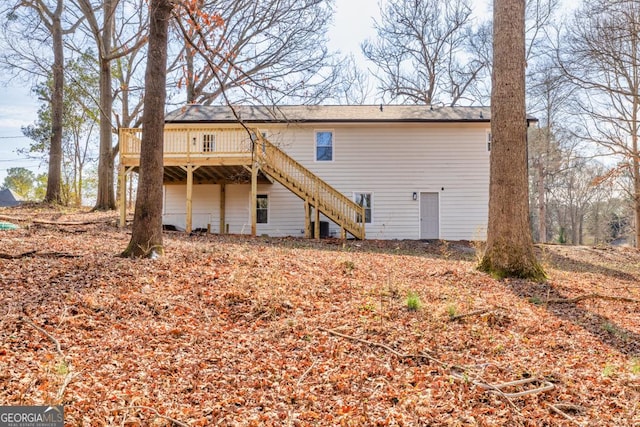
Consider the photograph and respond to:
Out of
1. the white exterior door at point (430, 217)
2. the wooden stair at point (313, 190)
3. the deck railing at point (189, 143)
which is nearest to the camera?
the deck railing at point (189, 143)

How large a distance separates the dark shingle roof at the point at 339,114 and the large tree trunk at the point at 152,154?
820 cm

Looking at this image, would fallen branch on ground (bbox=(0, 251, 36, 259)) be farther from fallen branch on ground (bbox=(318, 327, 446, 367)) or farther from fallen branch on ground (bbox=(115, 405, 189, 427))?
fallen branch on ground (bbox=(318, 327, 446, 367))

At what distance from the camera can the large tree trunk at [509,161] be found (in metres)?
7.17

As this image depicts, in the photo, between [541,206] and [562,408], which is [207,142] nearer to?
[562,408]

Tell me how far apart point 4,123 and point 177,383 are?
30613mm

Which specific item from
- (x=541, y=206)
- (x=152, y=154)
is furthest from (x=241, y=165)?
(x=541, y=206)

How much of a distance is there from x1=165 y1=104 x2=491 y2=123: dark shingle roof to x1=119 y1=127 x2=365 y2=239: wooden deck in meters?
1.71

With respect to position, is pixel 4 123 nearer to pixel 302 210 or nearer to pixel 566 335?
pixel 302 210

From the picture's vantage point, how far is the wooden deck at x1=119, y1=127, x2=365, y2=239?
531 inches

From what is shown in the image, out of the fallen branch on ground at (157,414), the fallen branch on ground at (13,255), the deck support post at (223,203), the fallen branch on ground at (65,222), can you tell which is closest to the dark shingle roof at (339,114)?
the deck support post at (223,203)

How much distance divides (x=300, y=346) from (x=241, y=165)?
34.0ft

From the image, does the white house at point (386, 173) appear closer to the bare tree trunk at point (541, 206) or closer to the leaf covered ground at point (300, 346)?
the bare tree trunk at point (541, 206)

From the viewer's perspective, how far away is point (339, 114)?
16.7m

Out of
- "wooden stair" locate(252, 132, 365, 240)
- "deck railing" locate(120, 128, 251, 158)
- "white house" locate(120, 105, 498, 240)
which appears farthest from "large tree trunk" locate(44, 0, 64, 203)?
"wooden stair" locate(252, 132, 365, 240)
